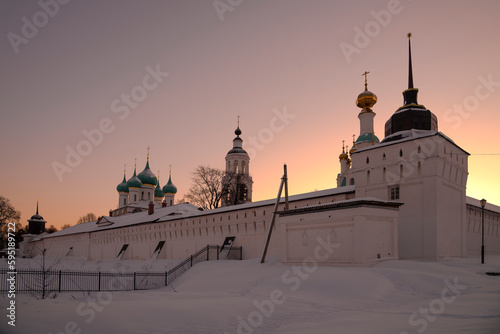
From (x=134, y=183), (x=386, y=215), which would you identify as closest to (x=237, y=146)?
(x=134, y=183)

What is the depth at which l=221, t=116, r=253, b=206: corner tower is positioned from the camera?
5128cm

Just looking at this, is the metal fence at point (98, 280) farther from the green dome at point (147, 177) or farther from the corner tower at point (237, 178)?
the green dome at point (147, 177)

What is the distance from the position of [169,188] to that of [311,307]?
218ft

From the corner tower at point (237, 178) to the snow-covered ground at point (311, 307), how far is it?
104ft

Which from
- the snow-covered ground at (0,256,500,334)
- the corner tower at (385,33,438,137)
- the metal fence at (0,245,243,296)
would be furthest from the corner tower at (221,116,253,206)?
the snow-covered ground at (0,256,500,334)

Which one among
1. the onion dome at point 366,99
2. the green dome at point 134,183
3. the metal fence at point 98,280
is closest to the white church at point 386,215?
the metal fence at point 98,280

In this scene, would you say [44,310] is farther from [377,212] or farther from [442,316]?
[377,212]

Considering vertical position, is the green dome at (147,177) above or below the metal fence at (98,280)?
A: above

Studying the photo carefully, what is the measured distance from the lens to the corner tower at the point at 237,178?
5128 centimetres

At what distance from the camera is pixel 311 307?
12.9 metres

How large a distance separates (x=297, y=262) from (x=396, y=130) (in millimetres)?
11529

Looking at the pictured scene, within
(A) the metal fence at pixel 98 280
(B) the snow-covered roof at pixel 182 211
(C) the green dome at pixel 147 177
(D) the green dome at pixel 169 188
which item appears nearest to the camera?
(A) the metal fence at pixel 98 280

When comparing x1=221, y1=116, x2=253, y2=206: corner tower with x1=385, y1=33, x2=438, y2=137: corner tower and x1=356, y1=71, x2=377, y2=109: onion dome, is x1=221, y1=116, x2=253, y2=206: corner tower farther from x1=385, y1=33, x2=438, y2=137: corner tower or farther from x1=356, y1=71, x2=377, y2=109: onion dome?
x1=385, y1=33, x2=438, y2=137: corner tower

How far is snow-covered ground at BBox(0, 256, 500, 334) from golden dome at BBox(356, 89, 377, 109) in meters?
24.5
